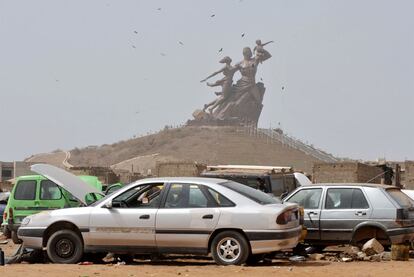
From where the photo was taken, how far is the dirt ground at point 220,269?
10.5 metres

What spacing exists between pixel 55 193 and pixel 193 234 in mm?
6858

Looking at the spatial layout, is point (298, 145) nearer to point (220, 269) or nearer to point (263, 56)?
point (263, 56)

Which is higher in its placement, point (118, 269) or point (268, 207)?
point (268, 207)

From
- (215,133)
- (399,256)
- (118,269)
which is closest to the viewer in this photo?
(118,269)

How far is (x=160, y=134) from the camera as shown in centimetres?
11350

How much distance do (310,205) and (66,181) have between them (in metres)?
4.43

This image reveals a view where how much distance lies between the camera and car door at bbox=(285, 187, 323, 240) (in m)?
13.4

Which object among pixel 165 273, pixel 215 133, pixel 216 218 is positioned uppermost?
pixel 215 133

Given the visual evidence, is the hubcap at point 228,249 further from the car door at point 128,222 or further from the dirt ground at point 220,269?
the car door at point 128,222

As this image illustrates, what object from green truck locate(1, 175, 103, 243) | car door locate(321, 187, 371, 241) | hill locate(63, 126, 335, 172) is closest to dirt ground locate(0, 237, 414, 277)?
car door locate(321, 187, 371, 241)

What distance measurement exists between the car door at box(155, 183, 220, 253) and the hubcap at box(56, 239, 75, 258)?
58.0 inches

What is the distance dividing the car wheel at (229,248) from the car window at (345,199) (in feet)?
8.60

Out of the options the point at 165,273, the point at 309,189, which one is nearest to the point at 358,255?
the point at 309,189

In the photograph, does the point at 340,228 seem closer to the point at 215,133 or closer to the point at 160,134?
the point at 215,133
